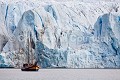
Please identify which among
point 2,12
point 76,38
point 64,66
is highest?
point 2,12

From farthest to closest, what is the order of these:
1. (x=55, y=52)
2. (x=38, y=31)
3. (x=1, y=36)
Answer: (x=1, y=36) → (x=38, y=31) → (x=55, y=52)

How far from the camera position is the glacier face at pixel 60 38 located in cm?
6034

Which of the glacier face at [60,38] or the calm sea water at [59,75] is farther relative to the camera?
the glacier face at [60,38]

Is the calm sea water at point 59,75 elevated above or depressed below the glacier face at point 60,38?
below

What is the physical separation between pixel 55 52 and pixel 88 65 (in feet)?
15.8

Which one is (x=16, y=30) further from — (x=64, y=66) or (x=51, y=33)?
(x=64, y=66)

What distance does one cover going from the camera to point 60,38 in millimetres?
63125

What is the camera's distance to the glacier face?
2376 inches

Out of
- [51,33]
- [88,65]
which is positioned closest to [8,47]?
[51,33]

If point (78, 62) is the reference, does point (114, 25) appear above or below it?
above

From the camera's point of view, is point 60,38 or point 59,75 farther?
point 60,38

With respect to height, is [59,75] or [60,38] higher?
[60,38]

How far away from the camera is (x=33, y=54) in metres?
63.7

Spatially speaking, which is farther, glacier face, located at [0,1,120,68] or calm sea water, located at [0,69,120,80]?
glacier face, located at [0,1,120,68]
